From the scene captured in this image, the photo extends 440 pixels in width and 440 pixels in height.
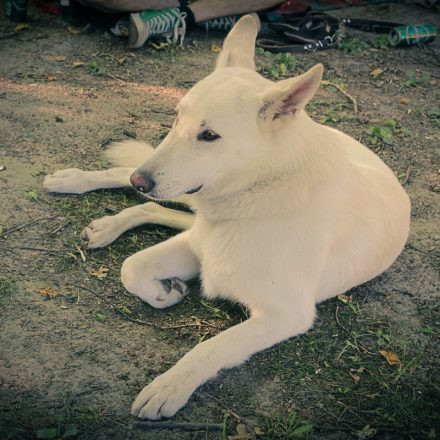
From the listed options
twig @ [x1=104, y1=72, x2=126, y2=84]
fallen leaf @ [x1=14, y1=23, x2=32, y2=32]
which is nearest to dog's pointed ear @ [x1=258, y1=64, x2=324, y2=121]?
twig @ [x1=104, y1=72, x2=126, y2=84]

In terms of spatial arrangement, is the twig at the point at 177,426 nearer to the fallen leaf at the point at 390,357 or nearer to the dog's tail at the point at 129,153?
the fallen leaf at the point at 390,357

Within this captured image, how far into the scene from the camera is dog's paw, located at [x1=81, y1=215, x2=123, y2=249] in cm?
394

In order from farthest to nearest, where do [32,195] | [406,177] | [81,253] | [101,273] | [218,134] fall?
[406,177]
[32,195]
[81,253]
[101,273]
[218,134]

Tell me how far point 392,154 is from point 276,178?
7.68 ft

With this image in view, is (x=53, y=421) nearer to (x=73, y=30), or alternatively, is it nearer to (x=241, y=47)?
(x=241, y=47)

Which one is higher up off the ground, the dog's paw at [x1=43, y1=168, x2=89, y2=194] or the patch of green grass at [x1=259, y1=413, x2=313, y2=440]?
the dog's paw at [x1=43, y1=168, x2=89, y2=194]

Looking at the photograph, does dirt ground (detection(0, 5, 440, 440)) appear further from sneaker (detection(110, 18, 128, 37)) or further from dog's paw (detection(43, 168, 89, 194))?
sneaker (detection(110, 18, 128, 37))

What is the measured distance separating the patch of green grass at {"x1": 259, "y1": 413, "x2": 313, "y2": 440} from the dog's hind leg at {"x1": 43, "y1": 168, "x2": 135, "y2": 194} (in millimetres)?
1939

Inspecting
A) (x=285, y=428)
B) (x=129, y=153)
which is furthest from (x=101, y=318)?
(x=129, y=153)

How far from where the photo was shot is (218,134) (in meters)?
3.01

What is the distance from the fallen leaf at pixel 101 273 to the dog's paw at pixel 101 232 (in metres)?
0.18

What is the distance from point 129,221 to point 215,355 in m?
1.24

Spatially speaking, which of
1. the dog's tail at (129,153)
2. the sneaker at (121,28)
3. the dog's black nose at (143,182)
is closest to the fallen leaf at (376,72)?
the sneaker at (121,28)

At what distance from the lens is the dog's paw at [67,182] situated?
4.31 meters
